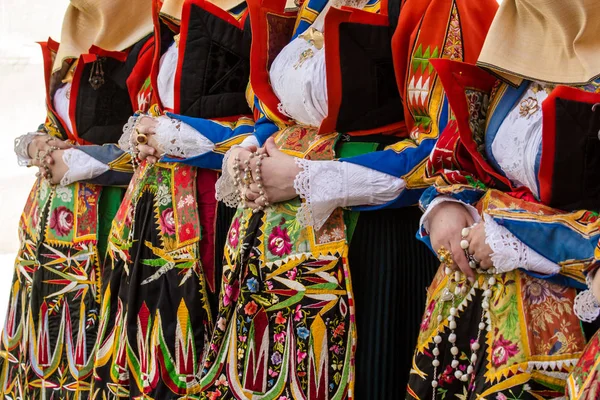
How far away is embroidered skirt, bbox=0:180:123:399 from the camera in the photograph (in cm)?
241

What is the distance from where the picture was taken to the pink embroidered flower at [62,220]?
2.44 m

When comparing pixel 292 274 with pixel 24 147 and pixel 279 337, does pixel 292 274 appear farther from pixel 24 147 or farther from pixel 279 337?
pixel 24 147

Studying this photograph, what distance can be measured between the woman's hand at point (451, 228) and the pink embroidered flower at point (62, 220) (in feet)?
4.63

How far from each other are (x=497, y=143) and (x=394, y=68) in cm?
31

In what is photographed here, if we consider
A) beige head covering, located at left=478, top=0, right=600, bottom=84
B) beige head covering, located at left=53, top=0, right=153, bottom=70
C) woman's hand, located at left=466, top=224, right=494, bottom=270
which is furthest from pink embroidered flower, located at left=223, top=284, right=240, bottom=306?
beige head covering, located at left=53, top=0, right=153, bottom=70

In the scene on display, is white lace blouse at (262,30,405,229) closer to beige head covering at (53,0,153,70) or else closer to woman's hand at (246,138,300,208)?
woman's hand at (246,138,300,208)

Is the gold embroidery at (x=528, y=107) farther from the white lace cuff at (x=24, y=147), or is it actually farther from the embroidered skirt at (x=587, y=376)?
the white lace cuff at (x=24, y=147)

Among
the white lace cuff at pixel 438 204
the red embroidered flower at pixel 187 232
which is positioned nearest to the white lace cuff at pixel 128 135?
the red embroidered flower at pixel 187 232

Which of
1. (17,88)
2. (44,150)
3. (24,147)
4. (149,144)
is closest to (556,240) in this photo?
(149,144)

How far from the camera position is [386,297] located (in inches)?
61.6

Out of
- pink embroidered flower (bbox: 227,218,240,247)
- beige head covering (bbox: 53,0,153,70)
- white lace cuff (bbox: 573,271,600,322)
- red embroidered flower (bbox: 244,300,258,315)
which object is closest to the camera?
white lace cuff (bbox: 573,271,600,322)

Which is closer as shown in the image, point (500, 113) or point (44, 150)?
point (500, 113)

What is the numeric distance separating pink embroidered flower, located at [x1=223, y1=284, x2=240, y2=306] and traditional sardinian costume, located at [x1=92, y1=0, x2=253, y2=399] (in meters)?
0.28

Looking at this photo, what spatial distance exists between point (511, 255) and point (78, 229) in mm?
1576
